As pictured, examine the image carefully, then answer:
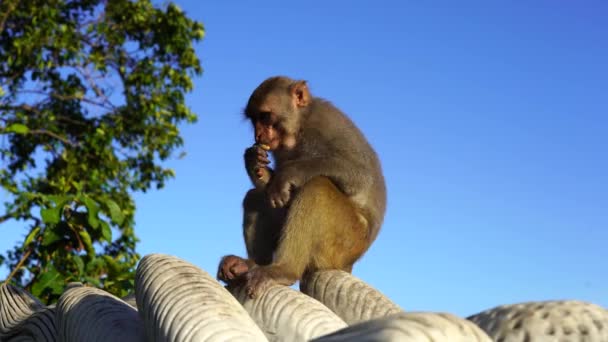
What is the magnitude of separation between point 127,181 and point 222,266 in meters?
9.22

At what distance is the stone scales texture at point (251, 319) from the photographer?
4.17ft

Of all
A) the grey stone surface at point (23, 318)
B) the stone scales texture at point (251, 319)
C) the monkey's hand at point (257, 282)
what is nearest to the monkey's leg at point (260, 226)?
the monkey's hand at point (257, 282)

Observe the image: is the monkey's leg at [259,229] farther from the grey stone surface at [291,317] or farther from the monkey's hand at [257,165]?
the grey stone surface at [291,317]

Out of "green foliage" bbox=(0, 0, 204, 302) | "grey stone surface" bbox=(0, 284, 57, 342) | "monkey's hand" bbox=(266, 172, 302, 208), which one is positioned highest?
"green foliage" bbox=(0, 0, 204, 302)

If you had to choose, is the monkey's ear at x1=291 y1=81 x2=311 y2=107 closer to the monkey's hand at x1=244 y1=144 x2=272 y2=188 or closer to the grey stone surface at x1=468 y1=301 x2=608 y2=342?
the monkey's hand at x1=244 y1=144 x2=272 y2=188

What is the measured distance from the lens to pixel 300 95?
4.22 meters

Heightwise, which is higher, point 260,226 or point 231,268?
point 260,226

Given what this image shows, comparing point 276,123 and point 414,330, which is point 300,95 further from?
point 414,330

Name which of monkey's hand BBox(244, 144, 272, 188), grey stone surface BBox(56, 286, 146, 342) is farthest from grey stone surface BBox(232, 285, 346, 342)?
monkey's hand BBox(244, 144, 272, 188)

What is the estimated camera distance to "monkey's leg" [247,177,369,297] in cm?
332

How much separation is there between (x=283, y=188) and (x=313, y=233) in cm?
31

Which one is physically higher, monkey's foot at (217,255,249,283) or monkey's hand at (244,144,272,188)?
monkey's hand at (244,144,272,188)

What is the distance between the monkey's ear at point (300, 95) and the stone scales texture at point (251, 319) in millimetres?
1509

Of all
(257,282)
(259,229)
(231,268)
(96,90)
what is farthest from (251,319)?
(96,90)
